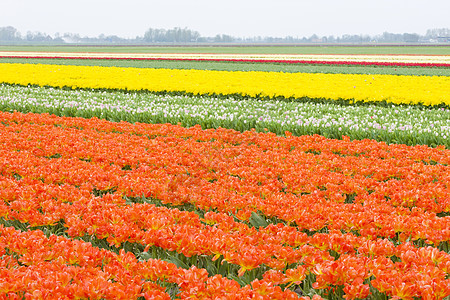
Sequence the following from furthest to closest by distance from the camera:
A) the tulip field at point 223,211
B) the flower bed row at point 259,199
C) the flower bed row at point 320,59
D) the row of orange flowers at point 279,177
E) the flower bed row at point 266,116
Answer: the flower bed row at point 320,59 < the flower bed row at point 266,116 < the row of orange flowers at point 279,177 < the flower bed row at point 259,199 < the tulip field at point 223,211

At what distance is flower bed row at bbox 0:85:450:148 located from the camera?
1013 cm

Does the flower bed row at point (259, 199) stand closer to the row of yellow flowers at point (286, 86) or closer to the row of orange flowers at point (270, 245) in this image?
the row of orange flowers at point (270, 245)

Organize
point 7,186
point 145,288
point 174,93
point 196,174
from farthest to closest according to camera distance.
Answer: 1. point 174,93
2. point 196,174
3. point 7,186
4. point 145,288

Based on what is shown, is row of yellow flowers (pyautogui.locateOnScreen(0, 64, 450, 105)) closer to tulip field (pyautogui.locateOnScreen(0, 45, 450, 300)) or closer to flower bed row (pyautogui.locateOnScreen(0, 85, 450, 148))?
flower bed row (pyautogui.locateOnScreen(0, 85, 450, 148))

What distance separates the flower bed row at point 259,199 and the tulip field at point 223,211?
0.06 feet

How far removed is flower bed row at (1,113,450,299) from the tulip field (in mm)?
20

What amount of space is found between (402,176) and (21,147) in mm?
6595

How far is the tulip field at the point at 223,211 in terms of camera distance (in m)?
3.07

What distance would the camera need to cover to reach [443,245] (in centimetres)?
417

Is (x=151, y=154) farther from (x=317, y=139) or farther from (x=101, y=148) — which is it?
(x=317, y=139)

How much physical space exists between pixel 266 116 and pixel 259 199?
23.3 feet

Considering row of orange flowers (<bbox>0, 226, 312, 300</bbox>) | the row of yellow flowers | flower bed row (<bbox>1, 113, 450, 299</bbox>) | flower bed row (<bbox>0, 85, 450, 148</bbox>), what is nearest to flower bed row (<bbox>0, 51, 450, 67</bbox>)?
the row of yellow flowers

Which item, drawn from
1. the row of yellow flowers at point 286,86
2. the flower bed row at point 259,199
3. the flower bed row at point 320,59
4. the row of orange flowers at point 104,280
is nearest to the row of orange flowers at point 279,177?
the flower bed row at point 259,199

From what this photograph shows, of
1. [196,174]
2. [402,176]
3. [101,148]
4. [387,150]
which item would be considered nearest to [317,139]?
[387,150]
